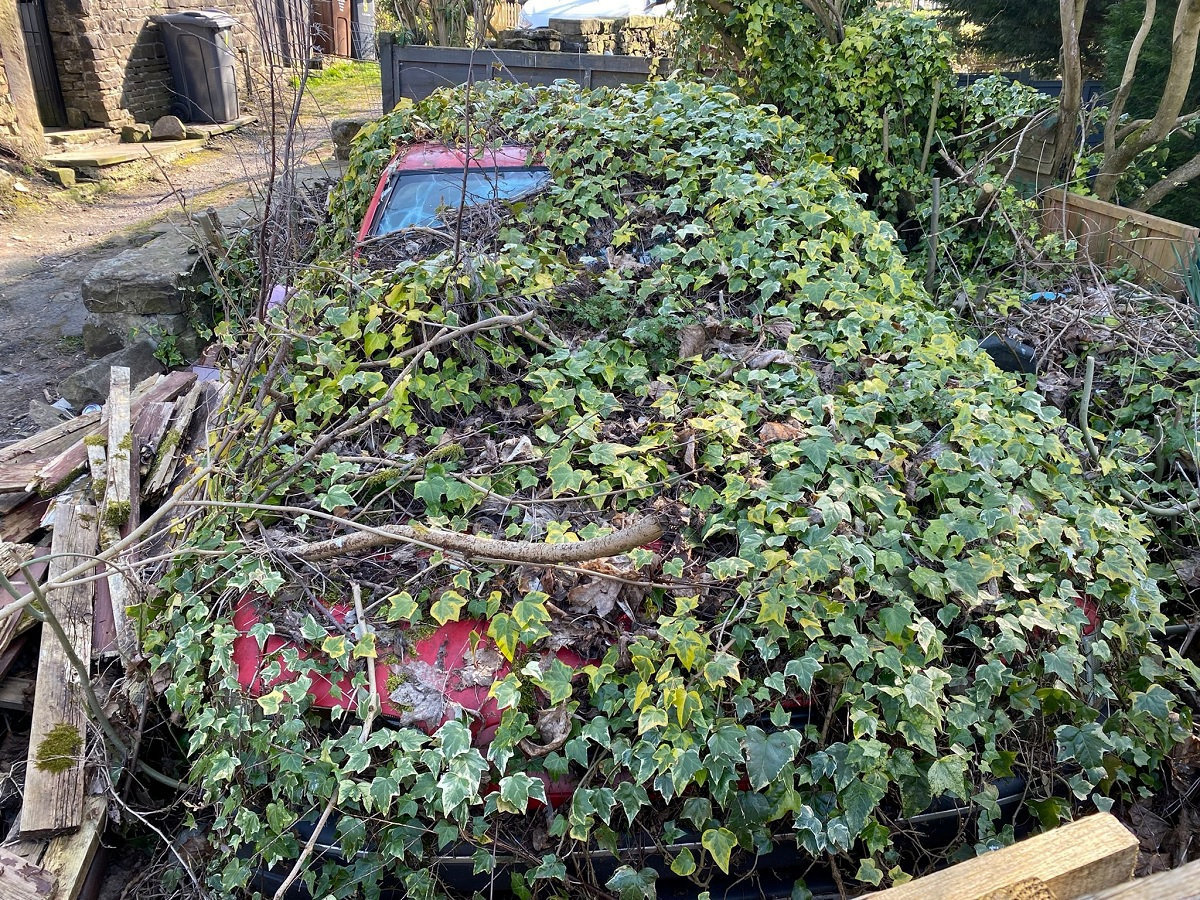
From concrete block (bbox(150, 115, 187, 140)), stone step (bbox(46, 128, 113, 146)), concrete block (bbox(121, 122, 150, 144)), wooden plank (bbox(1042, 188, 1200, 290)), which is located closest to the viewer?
wooden plank (bbox(1042, 188, 1200, 290))

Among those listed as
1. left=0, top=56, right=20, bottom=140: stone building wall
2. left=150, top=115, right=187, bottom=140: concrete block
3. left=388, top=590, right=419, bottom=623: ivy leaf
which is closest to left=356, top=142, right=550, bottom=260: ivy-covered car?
left=388, top=590, right=419, bottom=623: ivy leaf

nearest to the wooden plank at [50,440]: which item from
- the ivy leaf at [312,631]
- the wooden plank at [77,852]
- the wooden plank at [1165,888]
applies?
the wooden plank at [77,852]

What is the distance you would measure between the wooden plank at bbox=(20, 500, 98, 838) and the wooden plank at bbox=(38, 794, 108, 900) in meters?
0.03

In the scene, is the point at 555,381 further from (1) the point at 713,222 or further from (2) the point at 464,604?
(1) the point at 713,222

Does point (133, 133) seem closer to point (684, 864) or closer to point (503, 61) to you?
point (503, 61)

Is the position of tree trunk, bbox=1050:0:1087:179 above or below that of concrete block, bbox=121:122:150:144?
above

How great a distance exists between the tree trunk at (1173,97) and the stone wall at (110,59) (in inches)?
434

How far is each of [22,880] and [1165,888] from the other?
309 centimetres

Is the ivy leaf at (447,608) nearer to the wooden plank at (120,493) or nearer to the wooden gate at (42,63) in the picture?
the wooden plank at (120,493)

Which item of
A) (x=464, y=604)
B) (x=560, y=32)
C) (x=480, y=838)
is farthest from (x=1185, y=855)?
(x=560, y=32)

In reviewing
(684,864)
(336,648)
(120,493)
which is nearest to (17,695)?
(120,493)

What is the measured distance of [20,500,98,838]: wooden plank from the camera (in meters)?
2.84

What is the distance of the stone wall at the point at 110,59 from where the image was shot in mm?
12219

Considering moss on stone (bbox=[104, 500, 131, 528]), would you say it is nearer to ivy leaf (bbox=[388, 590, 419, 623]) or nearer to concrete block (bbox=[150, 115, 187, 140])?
ivy leaf (bbox=[388, 590, 419, 623])
